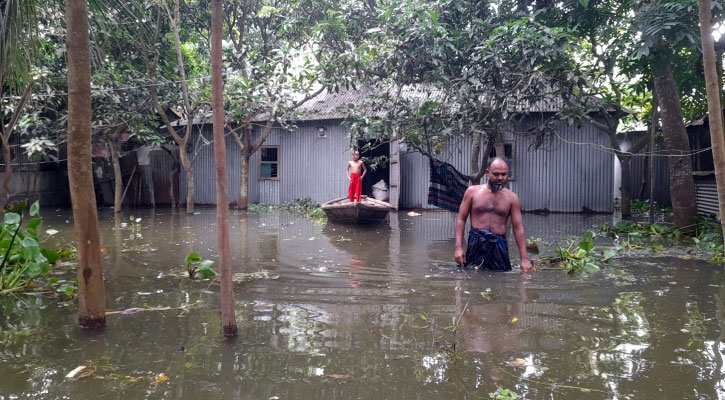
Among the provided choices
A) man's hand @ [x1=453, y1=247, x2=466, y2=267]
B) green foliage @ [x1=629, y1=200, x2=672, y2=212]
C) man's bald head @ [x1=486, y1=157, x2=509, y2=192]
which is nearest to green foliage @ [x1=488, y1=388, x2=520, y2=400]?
man's hand @ [x1=453, y1=247, x2=466, y2=267]

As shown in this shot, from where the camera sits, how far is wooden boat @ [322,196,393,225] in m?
13.0

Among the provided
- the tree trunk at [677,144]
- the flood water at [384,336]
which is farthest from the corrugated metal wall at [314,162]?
the flood water at [384,336]

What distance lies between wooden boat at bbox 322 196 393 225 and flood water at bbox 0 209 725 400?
497 centimetres

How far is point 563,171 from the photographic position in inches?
657

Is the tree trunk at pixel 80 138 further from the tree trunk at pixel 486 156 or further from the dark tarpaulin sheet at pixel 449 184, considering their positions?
the dark tarpaulin sheet at pixel 449 184

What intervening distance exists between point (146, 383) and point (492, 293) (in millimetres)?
3623

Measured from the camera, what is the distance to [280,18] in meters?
16.3

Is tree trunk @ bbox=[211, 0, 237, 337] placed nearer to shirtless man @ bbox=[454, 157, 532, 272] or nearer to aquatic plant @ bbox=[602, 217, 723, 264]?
shirtless man @ bbox=[454, 157, 532, 272]

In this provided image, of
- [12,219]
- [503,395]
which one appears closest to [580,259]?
[503,395]

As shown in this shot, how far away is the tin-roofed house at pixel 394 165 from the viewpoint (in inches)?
648

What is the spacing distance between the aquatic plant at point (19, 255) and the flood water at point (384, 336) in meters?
0.32

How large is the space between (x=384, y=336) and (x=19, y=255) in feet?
14.1

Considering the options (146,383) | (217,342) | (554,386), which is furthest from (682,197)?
(146,383)

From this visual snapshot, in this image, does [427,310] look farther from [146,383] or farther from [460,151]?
[460,151]
